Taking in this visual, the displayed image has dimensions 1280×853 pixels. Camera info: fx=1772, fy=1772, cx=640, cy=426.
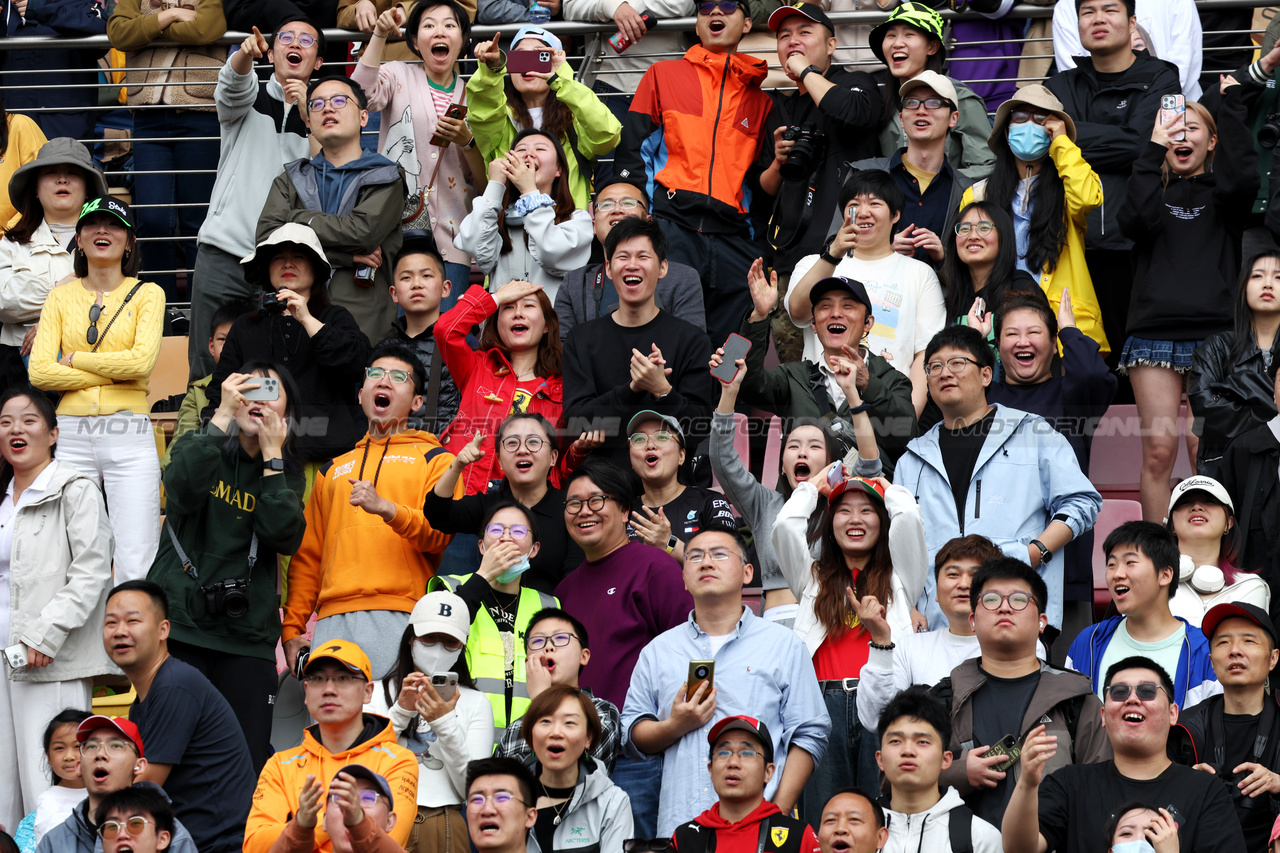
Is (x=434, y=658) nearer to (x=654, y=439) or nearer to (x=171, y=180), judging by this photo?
(x=654, y=439)

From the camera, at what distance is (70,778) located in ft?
21.9

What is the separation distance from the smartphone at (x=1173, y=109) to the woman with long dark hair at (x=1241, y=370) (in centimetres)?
87

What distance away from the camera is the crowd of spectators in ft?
19.8

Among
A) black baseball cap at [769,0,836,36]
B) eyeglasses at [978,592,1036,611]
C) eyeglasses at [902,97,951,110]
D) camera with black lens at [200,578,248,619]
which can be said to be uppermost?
black baseball cap at [769,0,836,36]

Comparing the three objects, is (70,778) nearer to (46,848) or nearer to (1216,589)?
(46,848)

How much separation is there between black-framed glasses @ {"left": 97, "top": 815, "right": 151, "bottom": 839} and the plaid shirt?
1.21 m

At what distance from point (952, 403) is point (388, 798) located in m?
2.84

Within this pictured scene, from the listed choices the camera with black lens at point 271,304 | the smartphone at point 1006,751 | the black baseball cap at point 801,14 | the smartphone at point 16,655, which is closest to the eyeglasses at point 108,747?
the smartphone at point 16,655

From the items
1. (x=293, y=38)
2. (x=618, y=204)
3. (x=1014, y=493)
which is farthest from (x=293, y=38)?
(x=1014, y=493)

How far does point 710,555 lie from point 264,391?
2.07 metres

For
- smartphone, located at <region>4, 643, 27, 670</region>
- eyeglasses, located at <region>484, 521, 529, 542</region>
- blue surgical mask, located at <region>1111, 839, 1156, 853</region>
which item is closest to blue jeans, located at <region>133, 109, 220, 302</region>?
smartphone, located at <region>4, 643, 27, 670</region>

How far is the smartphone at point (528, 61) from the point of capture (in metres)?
9.05

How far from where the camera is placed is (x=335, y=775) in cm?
573

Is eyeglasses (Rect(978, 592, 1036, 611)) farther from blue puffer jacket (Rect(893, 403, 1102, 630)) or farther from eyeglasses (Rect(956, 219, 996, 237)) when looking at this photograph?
eyeglasses (Rect(956, 219, 996, 237))
